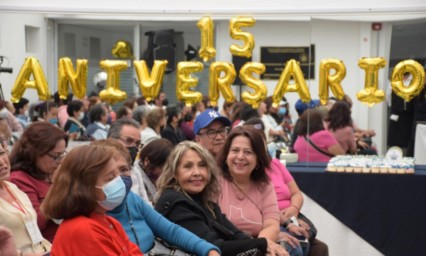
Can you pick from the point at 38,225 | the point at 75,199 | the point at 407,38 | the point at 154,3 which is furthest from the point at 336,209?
the point at 75,199

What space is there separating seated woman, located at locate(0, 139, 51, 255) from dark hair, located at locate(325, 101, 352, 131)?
634 cm

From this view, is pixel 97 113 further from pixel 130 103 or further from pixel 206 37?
pixel 206 37

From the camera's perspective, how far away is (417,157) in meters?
9.76

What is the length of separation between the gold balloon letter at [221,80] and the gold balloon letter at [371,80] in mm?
1314

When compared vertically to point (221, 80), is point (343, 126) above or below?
below

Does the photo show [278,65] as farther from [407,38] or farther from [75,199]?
[75,199]

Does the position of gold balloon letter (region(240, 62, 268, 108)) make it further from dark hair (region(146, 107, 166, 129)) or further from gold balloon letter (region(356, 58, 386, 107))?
dark hair (region(146, 107, 166, 129))

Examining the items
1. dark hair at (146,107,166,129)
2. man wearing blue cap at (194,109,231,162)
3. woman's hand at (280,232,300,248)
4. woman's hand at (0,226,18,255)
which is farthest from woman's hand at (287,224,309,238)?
dark hair at (146,107,166,129)

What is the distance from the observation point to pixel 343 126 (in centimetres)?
1055

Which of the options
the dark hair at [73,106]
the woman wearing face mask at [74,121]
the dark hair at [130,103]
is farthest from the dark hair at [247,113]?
the dark hair at [73,106]

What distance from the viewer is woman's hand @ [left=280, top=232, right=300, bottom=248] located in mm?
5805

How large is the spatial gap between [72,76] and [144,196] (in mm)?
3366

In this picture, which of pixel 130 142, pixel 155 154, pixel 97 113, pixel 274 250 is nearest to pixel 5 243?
pixel 274 250

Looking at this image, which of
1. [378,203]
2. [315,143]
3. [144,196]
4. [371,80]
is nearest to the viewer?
[144,196]
